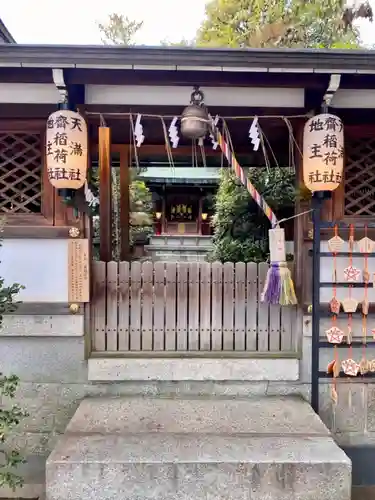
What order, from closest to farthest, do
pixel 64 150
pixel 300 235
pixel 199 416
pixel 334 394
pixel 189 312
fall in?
pixel 64 150 < pixel 199 416 < pixel 334 394 < pixel 300 235 < pixel 189 312

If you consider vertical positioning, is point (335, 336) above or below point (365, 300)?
below

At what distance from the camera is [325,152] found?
3541 millimetres

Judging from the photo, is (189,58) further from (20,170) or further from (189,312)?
(189,312)

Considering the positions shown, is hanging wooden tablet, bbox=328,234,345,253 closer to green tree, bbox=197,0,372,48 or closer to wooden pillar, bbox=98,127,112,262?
wooden pillar, bbox=98,127,112,262

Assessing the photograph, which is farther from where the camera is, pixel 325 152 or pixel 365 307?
pixel 365 307

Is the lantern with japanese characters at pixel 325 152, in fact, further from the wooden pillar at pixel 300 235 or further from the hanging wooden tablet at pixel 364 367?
the hanging wooden tablet at pixel 364 367

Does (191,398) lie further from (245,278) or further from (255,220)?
(255,220)

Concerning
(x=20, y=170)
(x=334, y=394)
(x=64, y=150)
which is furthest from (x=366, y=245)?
(x=20, y=170)

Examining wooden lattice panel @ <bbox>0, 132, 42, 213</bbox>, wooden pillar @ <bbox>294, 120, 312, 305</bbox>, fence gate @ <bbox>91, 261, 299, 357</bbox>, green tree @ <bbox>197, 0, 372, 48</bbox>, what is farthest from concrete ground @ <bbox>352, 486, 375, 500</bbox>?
green tree @ <bbox>197, 0, 372, 48</bbox>

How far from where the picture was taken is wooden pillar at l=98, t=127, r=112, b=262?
19.1ft

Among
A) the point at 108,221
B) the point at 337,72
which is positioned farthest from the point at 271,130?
the point at 108,221

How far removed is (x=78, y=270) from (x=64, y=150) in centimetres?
128

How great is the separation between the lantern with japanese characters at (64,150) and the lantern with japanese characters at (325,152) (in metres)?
2.28

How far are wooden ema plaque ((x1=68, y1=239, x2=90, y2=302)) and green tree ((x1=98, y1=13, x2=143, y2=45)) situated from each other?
22.4 m
